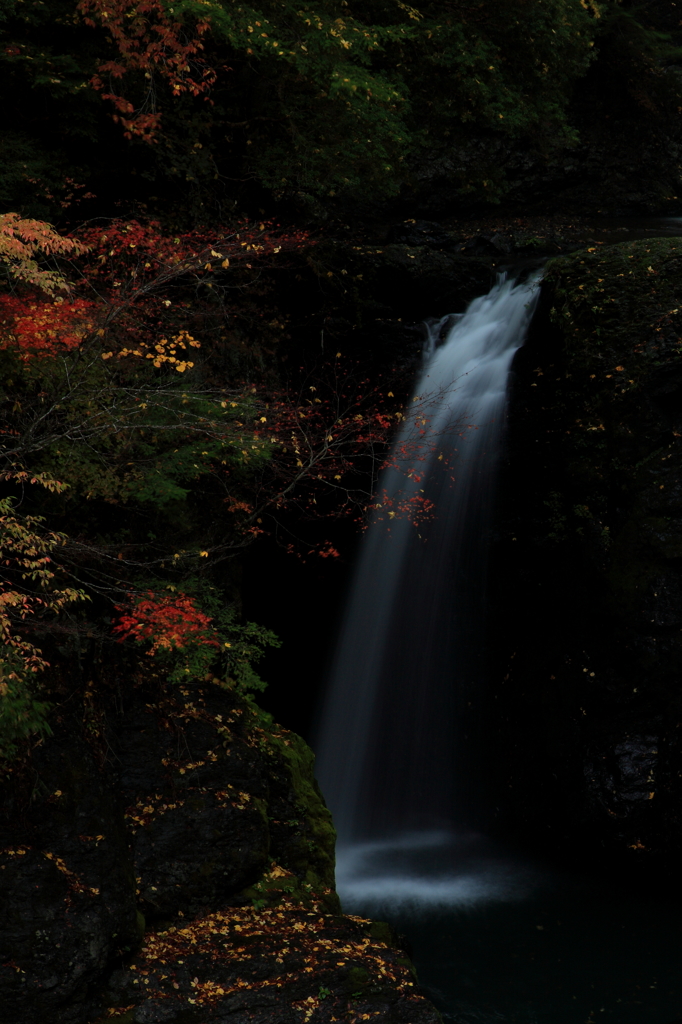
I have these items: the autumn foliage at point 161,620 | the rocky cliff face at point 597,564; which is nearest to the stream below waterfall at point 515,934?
the rocky cliff face at point 597,564

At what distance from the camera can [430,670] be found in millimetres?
Result: 9719

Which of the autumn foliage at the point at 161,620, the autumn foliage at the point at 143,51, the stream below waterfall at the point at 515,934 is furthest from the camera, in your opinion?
the autumn foliage at the point at 143,51

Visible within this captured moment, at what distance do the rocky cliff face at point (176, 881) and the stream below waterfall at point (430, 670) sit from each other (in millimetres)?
1988

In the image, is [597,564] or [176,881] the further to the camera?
[597,564]

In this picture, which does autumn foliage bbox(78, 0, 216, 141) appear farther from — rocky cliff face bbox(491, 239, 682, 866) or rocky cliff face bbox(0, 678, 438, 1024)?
rocky cliff face bbox(0, 678, 438, 1024)

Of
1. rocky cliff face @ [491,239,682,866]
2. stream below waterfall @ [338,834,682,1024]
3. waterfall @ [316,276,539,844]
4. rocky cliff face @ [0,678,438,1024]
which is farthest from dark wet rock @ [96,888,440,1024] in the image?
waterfall @ [316,276,539,844]

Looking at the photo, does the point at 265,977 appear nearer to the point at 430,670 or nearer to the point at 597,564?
the point at 430,670

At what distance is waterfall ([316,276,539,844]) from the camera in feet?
31.4

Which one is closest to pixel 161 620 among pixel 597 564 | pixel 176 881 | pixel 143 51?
pixel 176 881

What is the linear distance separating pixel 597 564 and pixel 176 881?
5471mm

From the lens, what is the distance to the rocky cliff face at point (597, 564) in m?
7.96

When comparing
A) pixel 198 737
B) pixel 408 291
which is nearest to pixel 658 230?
pixel 408 291

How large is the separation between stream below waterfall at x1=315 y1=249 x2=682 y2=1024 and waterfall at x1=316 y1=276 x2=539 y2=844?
0.02 meters

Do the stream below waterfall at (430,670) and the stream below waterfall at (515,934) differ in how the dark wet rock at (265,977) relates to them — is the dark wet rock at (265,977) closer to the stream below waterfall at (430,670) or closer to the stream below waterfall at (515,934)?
the stream below waterfall at (515,934)
